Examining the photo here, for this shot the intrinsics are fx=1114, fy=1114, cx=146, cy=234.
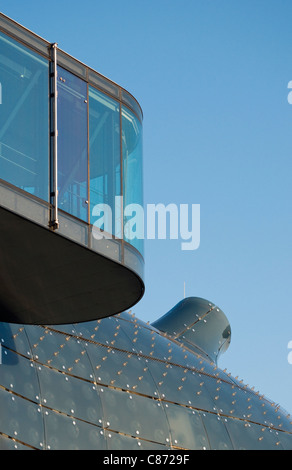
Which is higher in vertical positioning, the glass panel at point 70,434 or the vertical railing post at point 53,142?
the vertical railing post at point 53,142

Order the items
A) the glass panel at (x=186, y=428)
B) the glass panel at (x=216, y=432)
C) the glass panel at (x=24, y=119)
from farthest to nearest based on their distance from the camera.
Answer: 1. the glass panel at (x=216, y=432)
2. the glass panel at (x=186, y=428)
3. the glass panel at (x=24, y=119)

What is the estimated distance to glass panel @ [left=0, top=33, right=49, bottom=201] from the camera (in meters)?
15.6

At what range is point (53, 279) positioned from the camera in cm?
1677

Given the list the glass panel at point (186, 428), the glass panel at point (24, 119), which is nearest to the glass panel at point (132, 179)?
the glass panel at point (24, 119)

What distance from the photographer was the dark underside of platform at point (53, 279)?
1562 cm

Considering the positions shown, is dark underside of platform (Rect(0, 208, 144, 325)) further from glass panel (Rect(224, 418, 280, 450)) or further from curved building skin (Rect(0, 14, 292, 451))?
glass panel (Rect(224, 418, 280, 450))

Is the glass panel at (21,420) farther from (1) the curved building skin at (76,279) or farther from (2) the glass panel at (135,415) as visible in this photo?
(2) the glass panel at (135,415)

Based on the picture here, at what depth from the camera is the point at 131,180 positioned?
18031 millimetres

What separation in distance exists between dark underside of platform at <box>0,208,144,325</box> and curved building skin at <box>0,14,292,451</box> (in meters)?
0.03

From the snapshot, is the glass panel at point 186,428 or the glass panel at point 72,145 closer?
the glass panel at point 72,145

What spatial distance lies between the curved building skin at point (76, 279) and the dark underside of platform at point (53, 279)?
26 mm

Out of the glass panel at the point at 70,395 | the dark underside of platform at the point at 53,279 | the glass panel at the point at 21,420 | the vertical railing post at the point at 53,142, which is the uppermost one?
the vertical railing post at the point at 53,142

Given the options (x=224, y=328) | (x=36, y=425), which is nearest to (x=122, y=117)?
(x=36, y=425)
